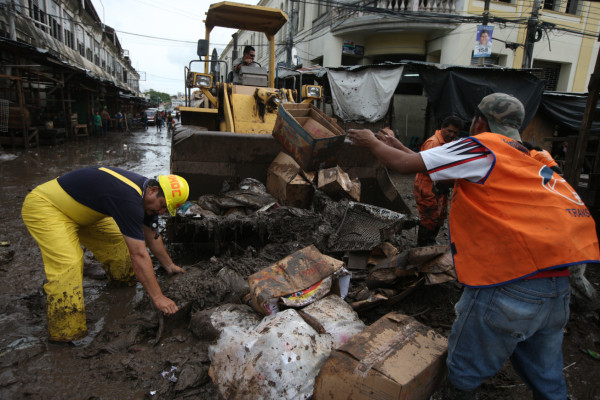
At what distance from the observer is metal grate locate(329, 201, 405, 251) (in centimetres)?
345

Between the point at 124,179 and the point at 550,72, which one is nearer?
the point at 124,179

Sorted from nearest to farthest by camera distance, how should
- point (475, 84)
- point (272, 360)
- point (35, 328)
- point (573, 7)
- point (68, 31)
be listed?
point (272, 360) → point (35, 328) → point (475, 84) → point (573, 7) → point (68, 31)

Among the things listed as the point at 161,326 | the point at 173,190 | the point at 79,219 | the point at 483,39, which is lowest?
the point at 161,326

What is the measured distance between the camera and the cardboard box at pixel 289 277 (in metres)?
2.41

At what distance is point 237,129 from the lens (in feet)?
17.4

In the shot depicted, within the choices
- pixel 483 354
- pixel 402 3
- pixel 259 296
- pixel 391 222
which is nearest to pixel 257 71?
pixel 391 222

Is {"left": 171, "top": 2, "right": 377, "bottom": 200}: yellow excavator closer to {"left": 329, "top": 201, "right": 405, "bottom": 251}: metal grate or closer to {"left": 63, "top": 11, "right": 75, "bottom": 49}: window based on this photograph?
{"left": 329, "top": 201, "right": 405, "bottom": 251}: metal grate

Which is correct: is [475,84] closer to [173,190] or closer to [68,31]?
[173,190]

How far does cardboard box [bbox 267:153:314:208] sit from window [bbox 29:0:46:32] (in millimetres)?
19791

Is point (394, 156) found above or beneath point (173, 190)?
above

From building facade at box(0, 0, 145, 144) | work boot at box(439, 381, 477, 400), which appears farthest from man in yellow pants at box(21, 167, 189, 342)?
building facade at box(0, 0, 145, 144)

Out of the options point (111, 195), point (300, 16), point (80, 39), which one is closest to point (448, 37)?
point (300, 16)

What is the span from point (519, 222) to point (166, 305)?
232cm

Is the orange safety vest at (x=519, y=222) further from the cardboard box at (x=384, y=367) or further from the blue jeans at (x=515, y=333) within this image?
the cardboard box at (x=384, y=367)
